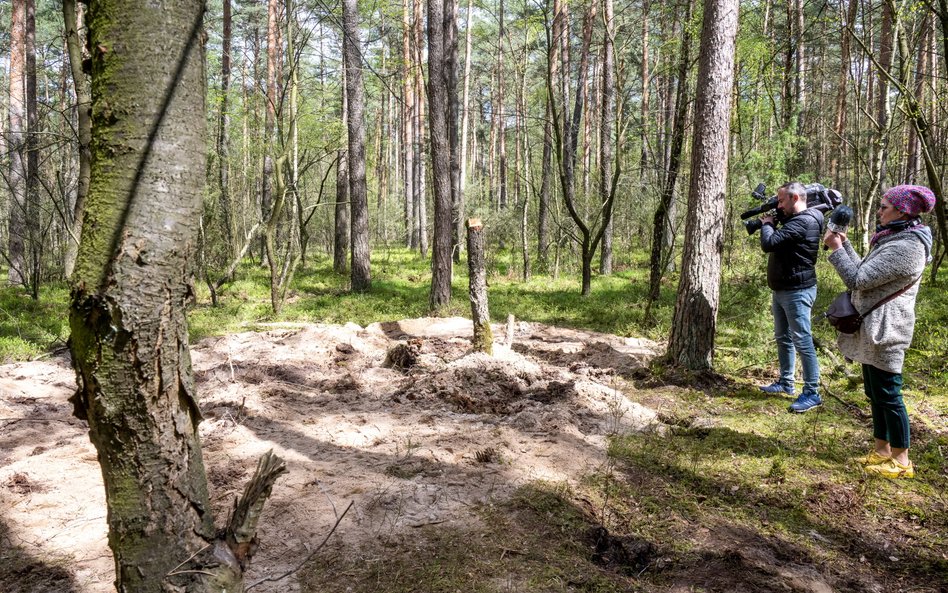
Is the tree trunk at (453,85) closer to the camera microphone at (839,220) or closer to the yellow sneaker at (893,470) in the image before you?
the camera microphone at (839,220)

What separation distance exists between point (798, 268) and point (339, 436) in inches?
173

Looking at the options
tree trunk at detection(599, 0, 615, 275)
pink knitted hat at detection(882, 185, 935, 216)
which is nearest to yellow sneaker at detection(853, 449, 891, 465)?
pink knitted hat at detection(882, 185, 935, 216)

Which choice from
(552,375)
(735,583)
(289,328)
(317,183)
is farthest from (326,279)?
(735,583)

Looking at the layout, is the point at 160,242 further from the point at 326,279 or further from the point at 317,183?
the point at 317,183

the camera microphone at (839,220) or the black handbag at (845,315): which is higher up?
the camera microphone at (839,220)

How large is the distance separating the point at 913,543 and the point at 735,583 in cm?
132

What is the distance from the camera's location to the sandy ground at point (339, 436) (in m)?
3.18

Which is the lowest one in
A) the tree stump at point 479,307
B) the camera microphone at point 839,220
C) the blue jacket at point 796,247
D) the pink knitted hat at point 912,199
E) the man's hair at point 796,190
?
the tree stump at point 479,307

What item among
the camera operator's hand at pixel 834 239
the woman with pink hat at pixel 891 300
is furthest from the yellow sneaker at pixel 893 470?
the camera operator's hand at pixel 834 239

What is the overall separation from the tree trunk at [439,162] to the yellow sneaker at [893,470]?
26.6 ft

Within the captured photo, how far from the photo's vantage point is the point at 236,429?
15.4 feet

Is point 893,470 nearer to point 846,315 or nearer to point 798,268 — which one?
point 846,315

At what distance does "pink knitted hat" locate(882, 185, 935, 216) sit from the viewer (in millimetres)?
3626

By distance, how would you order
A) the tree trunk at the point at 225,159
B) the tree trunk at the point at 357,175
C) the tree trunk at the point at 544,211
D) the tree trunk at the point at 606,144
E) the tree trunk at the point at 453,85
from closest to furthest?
the tree trunk at the point at 606,144
the tree trunk at the point at 357,175
the tree trunk at the point at 453,85
the tree trunk at the point at 225,159
the tree trunk at the point at 544,211
